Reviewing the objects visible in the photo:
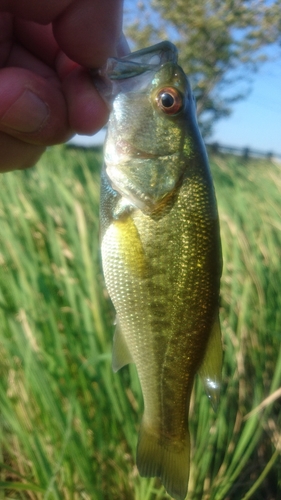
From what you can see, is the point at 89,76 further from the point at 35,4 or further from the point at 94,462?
the point at 94,462

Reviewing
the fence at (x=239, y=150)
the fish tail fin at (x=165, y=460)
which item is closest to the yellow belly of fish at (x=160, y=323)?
the fish tail fin at (x=165, y=460)

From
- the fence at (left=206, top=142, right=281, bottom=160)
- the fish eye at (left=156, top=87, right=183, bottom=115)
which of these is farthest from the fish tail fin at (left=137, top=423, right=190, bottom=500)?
the fence at (left=206, top=142, right=281, bottom=160)

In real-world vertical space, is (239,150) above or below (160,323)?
below

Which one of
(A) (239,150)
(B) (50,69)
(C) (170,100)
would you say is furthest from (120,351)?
(A) (239,150)

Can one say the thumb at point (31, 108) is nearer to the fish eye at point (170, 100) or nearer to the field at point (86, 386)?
the fish eye at point (170, 100)

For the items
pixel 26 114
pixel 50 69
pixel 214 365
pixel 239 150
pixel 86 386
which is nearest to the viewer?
pixel 214 365

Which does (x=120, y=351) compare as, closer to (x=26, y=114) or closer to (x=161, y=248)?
(x=161, y=248)

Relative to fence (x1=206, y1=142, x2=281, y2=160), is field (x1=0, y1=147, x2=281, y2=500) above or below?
above

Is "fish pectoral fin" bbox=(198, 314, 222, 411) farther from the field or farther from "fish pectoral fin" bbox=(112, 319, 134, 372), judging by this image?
the field
